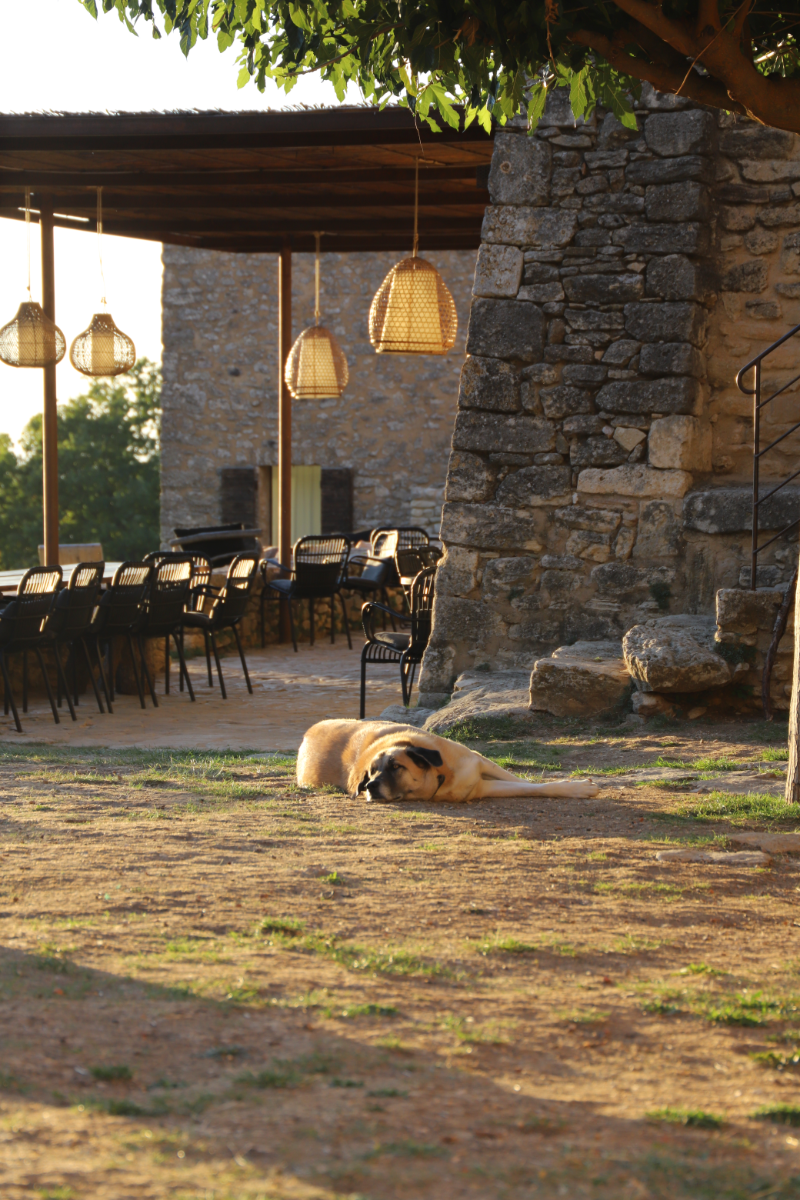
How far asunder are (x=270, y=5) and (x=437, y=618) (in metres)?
3.68

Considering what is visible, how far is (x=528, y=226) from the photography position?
6.34 metres

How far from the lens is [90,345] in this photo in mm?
8766

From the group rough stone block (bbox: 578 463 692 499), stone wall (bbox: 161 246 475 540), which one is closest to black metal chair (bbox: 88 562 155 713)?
rough stone block (bbox: 578 463 692 499)

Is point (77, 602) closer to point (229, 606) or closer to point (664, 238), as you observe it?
point (229, 606)

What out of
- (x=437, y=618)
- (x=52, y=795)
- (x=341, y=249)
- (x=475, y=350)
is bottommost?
(x=52, y=795)

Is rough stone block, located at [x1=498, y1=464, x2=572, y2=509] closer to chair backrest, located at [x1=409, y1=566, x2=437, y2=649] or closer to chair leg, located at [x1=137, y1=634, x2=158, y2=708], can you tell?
chair backrest, located at [x1=409, y1=566, x2=437, y2=649]

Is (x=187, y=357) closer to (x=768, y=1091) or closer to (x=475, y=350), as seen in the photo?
(x=475, y=350)

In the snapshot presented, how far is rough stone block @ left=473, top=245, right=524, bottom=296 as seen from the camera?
21.0 feet

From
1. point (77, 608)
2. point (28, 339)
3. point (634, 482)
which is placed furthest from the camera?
point (28, 339)

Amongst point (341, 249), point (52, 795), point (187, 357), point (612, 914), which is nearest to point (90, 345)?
point (341, 249)

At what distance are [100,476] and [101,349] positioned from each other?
78.7ft

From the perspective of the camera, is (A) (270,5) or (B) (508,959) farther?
(A) (270,5)

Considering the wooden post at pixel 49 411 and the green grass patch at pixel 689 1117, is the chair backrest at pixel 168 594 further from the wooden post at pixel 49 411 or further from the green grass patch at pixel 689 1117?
the green grass patch at pixel 689 1117

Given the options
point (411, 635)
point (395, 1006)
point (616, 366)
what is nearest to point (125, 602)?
point (411, 635)
